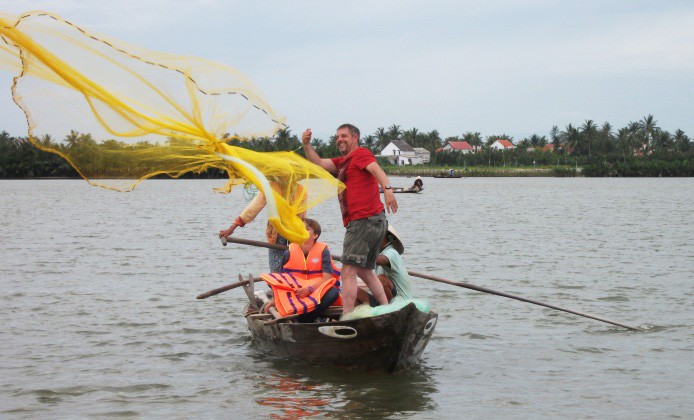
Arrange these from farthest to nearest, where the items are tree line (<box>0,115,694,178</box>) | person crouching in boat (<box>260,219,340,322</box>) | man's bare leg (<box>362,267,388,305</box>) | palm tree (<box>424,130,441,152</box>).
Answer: palm tree (<box>424,130,441,152</box>) < tree line (<box>0,115,694,178</box>) < person crouching in boat (<box>260,219,340,322</box>) < man's bare leg (<box>362,267,388,305</box>)

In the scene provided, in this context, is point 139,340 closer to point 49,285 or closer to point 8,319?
point 8,319

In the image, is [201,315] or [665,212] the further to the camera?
[665,212]

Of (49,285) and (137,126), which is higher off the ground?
(137,126)

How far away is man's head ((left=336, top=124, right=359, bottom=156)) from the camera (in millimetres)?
8914

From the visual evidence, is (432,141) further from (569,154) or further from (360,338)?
(360,338)

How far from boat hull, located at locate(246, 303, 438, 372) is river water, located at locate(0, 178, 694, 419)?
0.20m

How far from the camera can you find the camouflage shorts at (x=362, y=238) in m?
9.12

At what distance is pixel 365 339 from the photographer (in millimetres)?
9484

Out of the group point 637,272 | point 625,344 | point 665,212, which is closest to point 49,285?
point 625,344

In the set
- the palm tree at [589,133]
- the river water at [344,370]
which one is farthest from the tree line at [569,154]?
the river water at [344,370]

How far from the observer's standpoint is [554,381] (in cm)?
1010

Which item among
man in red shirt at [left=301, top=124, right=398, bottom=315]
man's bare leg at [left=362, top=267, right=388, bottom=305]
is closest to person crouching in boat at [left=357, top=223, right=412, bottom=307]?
man's bare leg at [left=362, top=267, right=388, bottom=305]

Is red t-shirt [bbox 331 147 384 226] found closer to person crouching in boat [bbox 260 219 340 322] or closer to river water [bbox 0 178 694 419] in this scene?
person crouching in boat [bbox 260 219 340 322]

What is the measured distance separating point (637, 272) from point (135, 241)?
51.5ft
